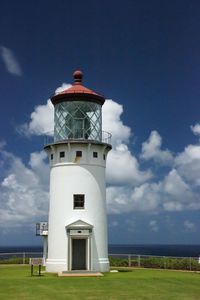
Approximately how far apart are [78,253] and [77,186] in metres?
3.96

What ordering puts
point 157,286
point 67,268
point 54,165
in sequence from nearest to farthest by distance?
point 157,286 < point 67,268 < point 54,165

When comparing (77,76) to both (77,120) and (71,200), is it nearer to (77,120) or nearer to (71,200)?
(77,120)

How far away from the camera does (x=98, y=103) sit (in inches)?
1121

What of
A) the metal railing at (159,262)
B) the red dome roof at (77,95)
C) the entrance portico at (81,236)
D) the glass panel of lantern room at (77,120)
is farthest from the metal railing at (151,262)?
the red dome roof at (77,95)

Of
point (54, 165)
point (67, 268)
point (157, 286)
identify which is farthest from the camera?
point (54, 165)

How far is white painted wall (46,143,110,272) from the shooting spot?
27.0 metres

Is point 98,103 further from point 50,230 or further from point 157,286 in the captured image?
point 157,286

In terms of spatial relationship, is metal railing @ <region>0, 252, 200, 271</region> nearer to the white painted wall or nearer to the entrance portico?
the white painted wall

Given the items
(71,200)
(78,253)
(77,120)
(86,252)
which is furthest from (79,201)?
(77,120)

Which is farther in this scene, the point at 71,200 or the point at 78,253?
the point at 78,253

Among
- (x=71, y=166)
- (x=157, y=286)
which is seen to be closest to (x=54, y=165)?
→ (x=71, y=166)

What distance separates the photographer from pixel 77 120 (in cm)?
2786

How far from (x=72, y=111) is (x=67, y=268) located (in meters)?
8.99

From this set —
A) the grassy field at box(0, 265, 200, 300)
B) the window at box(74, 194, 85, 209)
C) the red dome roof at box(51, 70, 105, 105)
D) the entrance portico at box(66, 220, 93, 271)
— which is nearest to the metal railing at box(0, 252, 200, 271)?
the entrance portico at box(66, 220, 93, 271)
